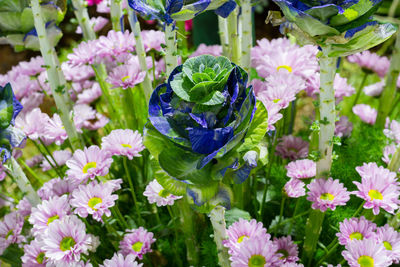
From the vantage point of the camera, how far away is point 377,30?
477mm

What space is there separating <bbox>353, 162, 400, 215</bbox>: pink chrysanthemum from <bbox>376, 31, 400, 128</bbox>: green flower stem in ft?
1.11

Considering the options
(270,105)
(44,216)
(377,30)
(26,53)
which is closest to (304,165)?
(270,105)

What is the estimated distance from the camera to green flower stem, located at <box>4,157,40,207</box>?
0.66m

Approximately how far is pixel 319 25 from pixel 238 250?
1.00ft

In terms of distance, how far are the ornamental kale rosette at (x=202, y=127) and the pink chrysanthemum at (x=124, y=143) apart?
0.17 meters

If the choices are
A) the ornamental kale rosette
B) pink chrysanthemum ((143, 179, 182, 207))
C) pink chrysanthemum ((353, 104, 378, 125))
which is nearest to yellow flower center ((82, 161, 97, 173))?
pink chrysanthemum ((143, 179, 182, 207))

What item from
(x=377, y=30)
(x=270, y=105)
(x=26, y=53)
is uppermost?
(x=377, y=30)

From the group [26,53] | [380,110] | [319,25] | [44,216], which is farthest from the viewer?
[26,53]

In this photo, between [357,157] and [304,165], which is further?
[357,157]

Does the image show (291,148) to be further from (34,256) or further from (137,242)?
(34,256)

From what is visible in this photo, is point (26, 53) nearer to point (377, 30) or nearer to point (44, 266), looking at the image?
point (44, 266)

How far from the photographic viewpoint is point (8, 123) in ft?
1.96

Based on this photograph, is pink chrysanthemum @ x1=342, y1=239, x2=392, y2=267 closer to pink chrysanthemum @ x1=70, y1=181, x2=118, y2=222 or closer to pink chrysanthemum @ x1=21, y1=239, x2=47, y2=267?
pink chrysanthemum @ x1=70, y1=181, x2=118, y2=222

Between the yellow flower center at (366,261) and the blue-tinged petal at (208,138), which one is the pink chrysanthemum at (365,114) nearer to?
the yellow flower center at (366,261)
